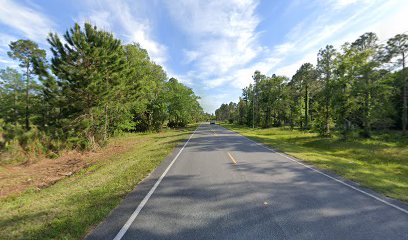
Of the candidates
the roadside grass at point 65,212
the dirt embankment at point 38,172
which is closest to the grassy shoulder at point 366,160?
the roadside grass at point 65,212

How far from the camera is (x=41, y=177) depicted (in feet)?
40.3

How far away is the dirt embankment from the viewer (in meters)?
10.3

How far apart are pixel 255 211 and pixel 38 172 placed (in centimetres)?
1392

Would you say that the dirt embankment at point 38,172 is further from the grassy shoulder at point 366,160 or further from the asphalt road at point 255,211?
the grassy shoulder at point 366,160

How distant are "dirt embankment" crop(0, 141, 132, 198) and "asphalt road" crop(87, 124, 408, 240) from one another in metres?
6.56

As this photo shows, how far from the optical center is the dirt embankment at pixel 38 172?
33.7 ft

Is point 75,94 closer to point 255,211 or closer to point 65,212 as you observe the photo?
point 65,212

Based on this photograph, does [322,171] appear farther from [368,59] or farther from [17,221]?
[368,59]

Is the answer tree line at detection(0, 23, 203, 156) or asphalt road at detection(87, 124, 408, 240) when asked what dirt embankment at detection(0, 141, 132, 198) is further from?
asphalt road at detection(87, 124, 408, 240)

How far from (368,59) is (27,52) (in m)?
42.2

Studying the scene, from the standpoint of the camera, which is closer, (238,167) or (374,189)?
(374,189)

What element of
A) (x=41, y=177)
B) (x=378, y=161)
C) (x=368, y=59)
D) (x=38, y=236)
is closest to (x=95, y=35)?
(x=41, y=177)

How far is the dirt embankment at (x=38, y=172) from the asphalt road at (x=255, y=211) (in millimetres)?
6564

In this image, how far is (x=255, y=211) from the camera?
4.93 m
